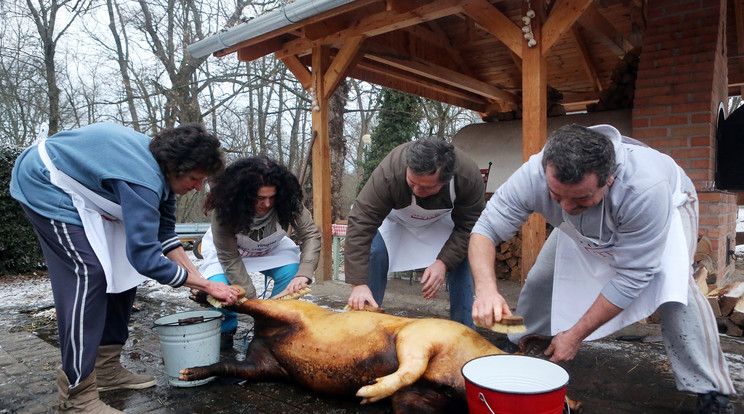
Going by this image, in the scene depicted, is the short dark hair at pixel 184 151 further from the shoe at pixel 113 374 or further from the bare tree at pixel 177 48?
the bare tree at pixel 177 48

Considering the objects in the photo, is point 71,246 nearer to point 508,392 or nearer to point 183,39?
point 508,392

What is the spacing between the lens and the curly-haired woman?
10.5 ft

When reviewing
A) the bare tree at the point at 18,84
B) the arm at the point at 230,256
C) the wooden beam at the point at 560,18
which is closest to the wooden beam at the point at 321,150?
the arm at the point at 230,256

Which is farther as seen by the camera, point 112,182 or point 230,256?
point 230,256

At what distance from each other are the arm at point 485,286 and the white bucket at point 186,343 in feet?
5.10

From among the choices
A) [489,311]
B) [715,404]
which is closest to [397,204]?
[489,311]

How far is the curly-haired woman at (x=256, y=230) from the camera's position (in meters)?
3.21

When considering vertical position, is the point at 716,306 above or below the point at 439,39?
below

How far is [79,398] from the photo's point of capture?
7.72ft

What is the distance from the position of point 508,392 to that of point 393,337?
2.68 ft

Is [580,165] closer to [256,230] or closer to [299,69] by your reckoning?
[256,230]

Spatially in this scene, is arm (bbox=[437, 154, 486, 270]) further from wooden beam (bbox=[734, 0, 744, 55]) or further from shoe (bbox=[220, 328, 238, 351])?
wooden beam (bbox=[734, 0, 744, 55])

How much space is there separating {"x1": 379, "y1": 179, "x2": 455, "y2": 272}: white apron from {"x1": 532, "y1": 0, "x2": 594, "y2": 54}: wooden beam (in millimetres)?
1864

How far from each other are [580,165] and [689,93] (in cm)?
372
